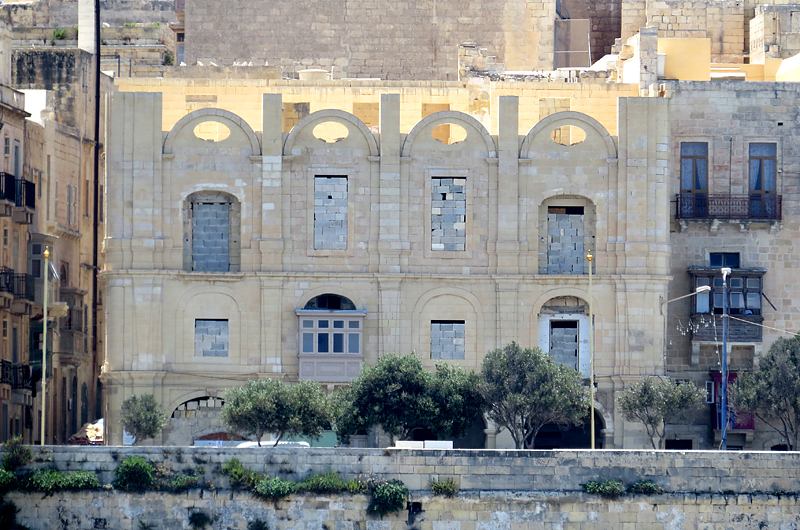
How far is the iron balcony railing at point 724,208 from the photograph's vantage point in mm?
58844

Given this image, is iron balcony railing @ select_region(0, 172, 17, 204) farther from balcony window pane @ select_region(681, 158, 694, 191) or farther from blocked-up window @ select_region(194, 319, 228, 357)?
balcony window pane @ select_region(681, 158, 694, 191)

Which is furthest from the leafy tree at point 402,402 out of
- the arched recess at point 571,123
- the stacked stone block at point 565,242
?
the arched recess at point 571,123

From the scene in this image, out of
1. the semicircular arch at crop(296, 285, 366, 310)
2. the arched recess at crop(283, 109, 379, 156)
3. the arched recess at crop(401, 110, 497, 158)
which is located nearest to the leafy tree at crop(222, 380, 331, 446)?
the semicircular arch at crop(296, 285, 366, 310)

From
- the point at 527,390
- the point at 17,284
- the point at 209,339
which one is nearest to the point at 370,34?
the point at 209,339

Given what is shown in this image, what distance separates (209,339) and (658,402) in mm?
13383

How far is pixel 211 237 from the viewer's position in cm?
5684

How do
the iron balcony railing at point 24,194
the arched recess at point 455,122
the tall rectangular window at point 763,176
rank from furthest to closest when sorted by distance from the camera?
the tall rectangular window at point 763,176, the iron balcony railing at point 24,194, the arched recess at point 455,122

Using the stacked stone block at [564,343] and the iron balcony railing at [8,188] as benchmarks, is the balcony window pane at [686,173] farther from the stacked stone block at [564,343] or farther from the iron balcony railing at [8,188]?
the iron balcony railing at [8,188]

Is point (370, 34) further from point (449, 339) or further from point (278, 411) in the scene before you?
point (278, 411)

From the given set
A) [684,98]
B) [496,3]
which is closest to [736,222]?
[684,98]

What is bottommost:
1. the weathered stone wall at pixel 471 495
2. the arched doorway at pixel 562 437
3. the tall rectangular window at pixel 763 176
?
the weathered stone wall at pixel 471 495

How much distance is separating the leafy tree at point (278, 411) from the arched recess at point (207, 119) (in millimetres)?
8529

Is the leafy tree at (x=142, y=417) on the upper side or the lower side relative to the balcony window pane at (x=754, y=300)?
lower

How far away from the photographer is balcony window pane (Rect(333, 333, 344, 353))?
2206 inches
